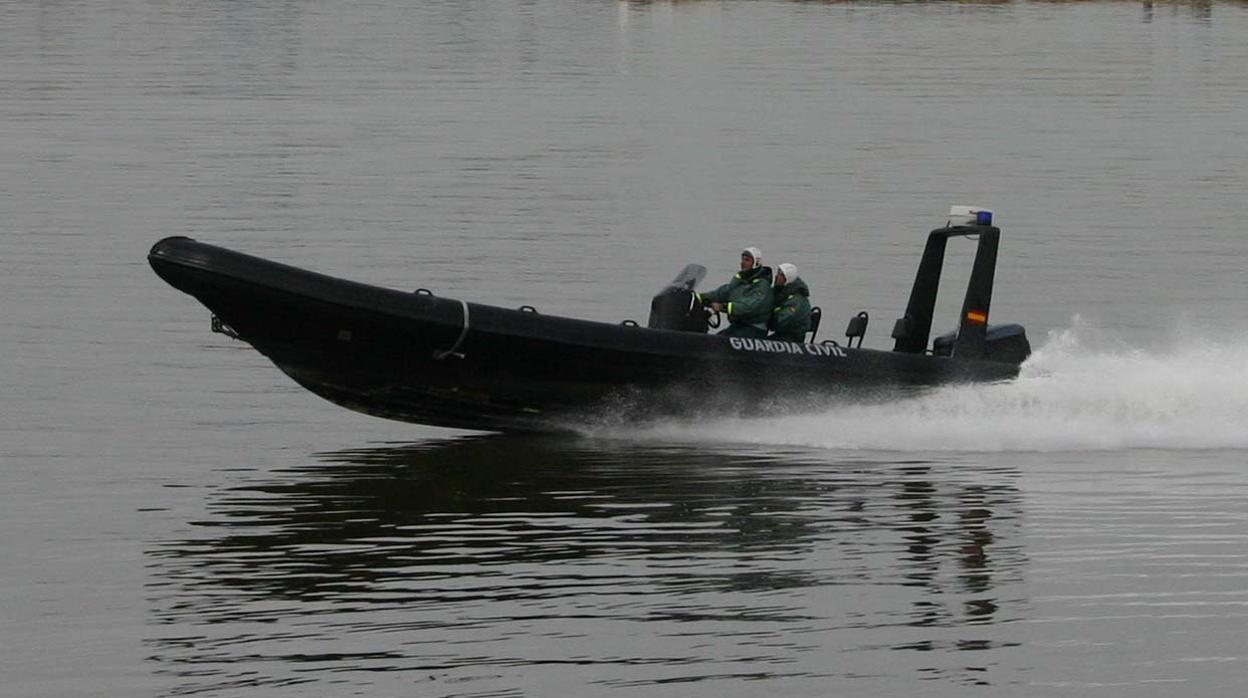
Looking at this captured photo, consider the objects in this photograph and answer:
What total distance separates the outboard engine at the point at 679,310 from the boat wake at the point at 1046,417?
747mm

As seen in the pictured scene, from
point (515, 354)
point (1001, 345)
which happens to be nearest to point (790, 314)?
point (1001, 345)

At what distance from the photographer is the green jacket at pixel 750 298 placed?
1645cm

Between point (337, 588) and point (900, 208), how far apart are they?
2246 cm

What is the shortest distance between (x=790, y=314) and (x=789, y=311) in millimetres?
29

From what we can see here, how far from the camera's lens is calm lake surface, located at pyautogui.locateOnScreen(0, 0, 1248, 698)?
11008mm

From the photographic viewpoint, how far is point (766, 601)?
11.9m

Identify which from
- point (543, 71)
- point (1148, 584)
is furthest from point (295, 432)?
point (543, 71)

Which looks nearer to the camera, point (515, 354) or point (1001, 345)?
point (515, 354)

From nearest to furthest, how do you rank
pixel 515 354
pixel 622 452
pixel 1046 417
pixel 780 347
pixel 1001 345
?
pixel 515 354 < pixel 622 452 < pixel 780 347 < pixel 1046 417 < pixel 1001 345

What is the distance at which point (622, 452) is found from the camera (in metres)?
16.2

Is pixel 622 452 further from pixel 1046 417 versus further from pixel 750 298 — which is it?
pixel 1046 417

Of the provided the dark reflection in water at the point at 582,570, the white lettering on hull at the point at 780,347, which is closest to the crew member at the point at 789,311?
the white lettering on hull at the point at 780,347

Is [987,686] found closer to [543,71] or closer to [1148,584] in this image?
[1148,584]

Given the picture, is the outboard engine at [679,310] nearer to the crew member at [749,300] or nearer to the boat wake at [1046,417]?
the crew member at [749,300]
